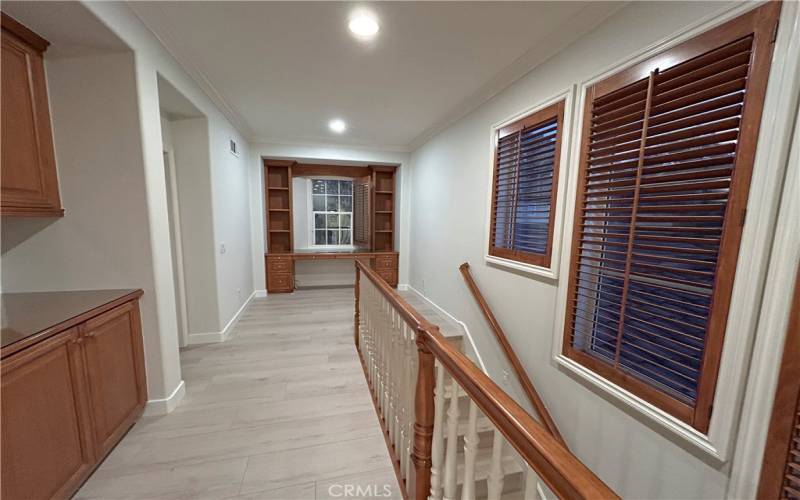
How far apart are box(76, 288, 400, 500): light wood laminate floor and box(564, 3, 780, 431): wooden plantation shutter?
4.93 ft

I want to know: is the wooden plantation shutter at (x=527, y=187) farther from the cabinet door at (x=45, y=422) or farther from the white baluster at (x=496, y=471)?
the cabinet door at (x=45, y=422)

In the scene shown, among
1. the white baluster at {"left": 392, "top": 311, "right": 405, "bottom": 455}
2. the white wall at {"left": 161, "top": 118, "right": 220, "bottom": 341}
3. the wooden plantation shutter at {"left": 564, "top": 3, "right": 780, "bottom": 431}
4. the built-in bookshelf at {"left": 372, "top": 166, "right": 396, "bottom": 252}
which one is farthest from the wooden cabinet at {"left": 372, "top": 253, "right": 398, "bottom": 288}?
the wooden plantation shutter at {"left": 564, "top": 3, "right": 780, "bottom": 431}

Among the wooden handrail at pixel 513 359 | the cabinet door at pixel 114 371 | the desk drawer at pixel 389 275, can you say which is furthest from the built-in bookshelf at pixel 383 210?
the cabinet door at pixel 114 371

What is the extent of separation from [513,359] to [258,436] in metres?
1.94

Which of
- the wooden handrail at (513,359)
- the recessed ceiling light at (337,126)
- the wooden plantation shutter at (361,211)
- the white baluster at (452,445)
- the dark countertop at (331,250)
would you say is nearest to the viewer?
the white baluster at (452,445)

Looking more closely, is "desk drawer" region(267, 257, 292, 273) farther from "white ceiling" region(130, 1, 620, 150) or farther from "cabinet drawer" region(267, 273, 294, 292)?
"white ceiling" region(130, 1, 620, 150)

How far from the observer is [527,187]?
233 cm

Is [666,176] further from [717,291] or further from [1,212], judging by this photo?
[1,212]

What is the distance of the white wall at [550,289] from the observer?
1380 mm

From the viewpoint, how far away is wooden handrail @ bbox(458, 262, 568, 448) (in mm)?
2033

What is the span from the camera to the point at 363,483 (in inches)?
61.8

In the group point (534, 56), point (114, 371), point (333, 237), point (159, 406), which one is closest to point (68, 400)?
point (114, 371)

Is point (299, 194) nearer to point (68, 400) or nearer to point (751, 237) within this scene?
point (68, 400)

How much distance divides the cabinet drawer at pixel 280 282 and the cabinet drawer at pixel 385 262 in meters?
1.54
